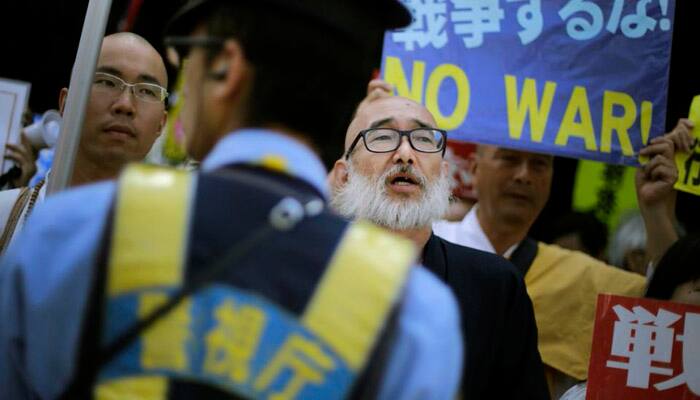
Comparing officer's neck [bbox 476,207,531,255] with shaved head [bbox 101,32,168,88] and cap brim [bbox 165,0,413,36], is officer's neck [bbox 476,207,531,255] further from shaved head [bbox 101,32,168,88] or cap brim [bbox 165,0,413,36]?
cap brim [bbox 165,0,413,36]

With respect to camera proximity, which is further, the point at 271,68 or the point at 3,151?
the point at 3,151

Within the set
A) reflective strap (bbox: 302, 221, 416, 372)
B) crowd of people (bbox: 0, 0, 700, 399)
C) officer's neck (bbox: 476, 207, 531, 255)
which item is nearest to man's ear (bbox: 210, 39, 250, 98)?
crowd of people (bbox: 0, 0, 700, 399)

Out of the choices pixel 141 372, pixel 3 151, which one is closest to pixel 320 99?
pixel 141 372

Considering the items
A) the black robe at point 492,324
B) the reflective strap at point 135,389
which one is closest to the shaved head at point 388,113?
the black robe at point 492,324

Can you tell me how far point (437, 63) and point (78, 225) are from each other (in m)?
2.69

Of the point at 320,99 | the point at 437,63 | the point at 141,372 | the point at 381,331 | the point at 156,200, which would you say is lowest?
the point at 141,372

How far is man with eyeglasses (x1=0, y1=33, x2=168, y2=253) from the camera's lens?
11.3 ft

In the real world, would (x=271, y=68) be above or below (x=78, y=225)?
above

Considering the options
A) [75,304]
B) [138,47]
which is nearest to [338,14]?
[75,304]

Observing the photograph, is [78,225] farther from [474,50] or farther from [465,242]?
[465,242]

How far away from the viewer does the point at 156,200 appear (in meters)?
1.54

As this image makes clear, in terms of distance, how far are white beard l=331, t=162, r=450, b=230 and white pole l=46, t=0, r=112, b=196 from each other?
57.2 inches

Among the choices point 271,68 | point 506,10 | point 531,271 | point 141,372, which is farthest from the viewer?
point 531,271

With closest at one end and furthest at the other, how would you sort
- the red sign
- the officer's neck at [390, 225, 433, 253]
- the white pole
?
1. the white pole
2. the red sign
3. the officer's neck at [390, 225, 433, 253]
